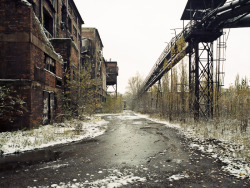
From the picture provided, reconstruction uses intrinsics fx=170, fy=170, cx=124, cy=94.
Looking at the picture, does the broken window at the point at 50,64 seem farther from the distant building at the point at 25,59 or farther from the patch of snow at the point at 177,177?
the patch of snow at the point at 177,177

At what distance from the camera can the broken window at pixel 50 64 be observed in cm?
966

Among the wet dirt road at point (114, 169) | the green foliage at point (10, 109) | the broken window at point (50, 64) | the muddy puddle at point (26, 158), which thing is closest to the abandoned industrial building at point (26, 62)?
the broken window at point (50, 64)

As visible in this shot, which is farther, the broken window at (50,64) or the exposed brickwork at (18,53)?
the broken window at (50,64)

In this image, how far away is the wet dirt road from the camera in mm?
3247

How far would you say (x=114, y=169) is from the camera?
3947 mm

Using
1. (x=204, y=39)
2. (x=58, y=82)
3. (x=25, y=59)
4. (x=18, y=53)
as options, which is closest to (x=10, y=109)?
(x=25, y=59)

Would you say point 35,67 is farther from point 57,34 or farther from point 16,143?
point 57,34

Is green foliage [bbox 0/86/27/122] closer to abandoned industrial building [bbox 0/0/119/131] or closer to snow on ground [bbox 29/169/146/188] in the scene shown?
abandoned industrial building [bbox 0/0/119/131]

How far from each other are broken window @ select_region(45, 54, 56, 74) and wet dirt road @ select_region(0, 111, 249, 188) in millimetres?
5711

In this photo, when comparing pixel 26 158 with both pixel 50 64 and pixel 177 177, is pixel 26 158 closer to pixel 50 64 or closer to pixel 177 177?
pixel 177 177

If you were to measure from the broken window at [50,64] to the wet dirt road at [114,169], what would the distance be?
571 cm

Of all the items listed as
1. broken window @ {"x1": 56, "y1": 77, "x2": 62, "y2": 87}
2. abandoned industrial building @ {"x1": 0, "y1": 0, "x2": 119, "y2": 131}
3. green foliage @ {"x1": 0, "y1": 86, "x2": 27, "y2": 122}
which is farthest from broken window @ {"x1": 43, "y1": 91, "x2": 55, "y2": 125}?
green foliage @ {"x1": 0, "y1": 86, "x2": 27, "y2": 122}

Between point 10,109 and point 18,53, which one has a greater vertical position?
point 18,53

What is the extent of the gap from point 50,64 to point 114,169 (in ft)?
27.3
